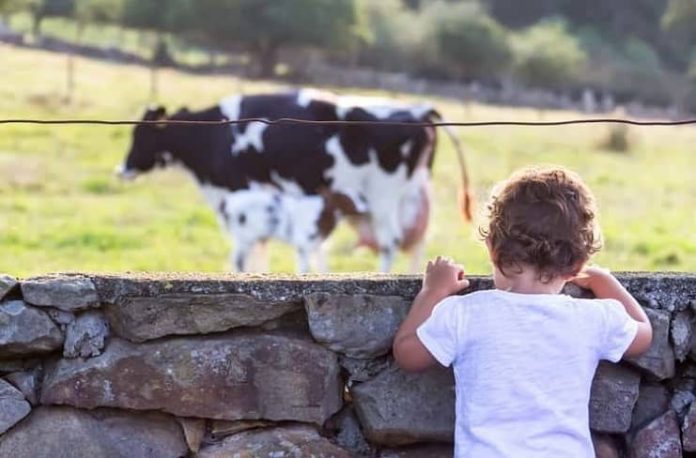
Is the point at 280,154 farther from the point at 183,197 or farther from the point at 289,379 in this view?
the point at 289,379

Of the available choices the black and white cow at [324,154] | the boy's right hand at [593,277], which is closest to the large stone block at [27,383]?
the boy's right hand at [593,277]

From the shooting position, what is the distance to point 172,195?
17.1 m

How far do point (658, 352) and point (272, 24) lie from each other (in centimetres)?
4917

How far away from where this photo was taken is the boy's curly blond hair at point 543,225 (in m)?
3.32

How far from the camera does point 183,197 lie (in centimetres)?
1712

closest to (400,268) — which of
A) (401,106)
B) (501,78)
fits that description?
(401,106)

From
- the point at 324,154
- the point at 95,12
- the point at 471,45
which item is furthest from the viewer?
the point at 471,45

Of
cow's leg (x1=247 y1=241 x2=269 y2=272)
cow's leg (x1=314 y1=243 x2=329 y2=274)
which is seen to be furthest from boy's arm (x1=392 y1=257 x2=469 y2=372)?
cow's leg (x1=314 y1=243 x2=329 y2=274)

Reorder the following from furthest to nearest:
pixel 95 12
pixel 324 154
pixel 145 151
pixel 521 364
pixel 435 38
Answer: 1. pixel 435 38
2. pixel 95 12
3. pixel 145 151
4. pixel 324 154
5. pixel 521 364

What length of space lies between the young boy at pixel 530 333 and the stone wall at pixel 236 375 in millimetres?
290

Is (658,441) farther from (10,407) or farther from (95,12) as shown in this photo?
(95,12)

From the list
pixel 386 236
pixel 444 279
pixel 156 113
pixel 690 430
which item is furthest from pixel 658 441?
pixel 156 113

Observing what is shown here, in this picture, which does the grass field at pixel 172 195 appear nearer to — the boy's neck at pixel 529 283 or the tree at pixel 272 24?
the boy's neck at pixel 529 283

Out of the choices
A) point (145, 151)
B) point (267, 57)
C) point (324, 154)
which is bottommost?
point (267, 57)
